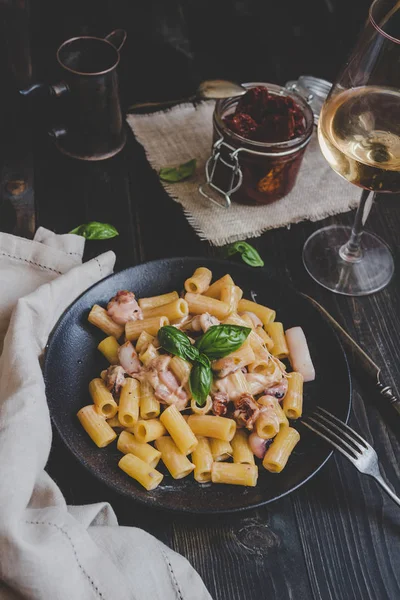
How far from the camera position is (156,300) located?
178 centimetres

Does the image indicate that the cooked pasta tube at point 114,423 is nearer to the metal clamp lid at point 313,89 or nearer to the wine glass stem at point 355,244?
the wine glass stem at point 355,244

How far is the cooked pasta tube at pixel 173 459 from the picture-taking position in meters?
1.47

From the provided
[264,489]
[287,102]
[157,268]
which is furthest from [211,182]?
[264,489]

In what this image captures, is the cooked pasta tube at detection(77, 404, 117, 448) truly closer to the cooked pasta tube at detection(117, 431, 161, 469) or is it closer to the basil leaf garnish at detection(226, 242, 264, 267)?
the cooked pasta tube at detection(117, 431, 161, 469)

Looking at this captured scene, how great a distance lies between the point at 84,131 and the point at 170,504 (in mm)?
1255

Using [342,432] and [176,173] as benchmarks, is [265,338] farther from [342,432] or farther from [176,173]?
[176,173]

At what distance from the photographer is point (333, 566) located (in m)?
1.48

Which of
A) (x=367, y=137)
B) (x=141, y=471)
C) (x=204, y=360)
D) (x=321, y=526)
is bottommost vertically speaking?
(x=321, y=526)

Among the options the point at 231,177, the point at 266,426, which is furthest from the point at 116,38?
the point at 266,426

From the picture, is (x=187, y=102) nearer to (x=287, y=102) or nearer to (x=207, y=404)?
(x=287, y=102)

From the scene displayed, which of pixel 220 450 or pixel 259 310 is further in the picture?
pixel 259 310

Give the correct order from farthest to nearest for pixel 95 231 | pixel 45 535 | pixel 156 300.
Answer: pixel 95 231 < pixel 156 300 < pixel 45 535

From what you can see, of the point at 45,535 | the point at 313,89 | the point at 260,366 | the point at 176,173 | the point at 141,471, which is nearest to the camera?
the point at 45,535

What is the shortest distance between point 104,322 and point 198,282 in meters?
0.25
